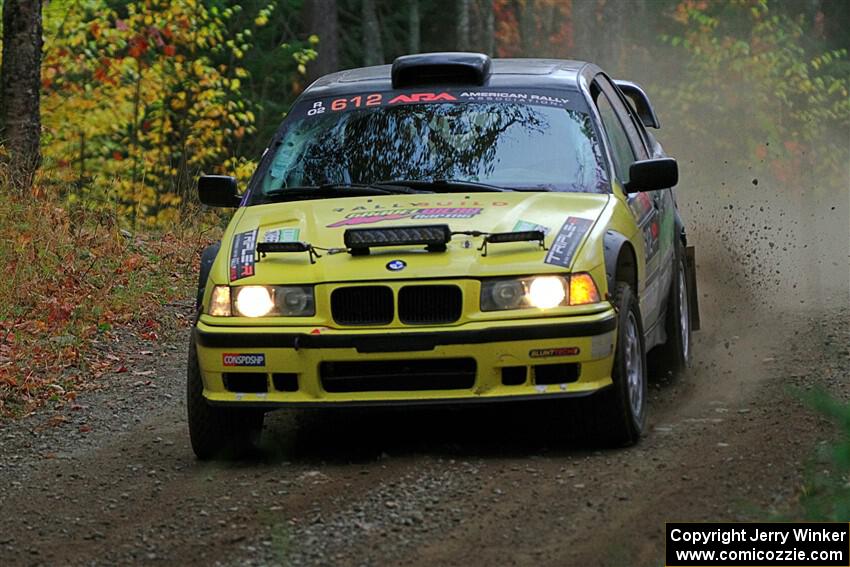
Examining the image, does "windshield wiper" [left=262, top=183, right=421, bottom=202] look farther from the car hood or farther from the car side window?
the car side window

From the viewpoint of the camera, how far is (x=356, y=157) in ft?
25.0

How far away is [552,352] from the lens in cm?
630

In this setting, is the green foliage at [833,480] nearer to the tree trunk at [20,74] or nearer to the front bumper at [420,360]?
the front bumper at [420,360]

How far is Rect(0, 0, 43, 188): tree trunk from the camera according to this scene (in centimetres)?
1427

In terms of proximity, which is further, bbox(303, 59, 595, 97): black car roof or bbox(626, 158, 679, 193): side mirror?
bbox(303, 59, 595, 97): black car roof

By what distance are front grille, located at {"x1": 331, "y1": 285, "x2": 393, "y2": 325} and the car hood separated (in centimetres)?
6

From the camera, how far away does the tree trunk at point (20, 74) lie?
14.3 meters

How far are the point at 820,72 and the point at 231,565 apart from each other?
103 feet

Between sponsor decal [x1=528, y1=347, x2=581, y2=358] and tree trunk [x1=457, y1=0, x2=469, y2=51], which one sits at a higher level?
sponsor decal [x1=528, y1=347, x2=581, y2=358]

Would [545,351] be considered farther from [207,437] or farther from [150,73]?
[150,73]

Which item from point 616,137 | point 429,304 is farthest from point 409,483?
point 616,137

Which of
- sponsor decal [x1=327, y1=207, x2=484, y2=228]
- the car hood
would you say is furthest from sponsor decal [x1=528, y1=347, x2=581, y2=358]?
sponsor decal [x1=327, y1=207, x2=484, y2=228]

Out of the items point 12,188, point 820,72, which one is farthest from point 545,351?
point 820,72

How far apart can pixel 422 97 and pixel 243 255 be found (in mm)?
1620
